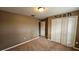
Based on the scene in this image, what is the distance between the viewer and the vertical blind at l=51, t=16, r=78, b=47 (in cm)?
297

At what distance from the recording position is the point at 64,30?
3.39 metres

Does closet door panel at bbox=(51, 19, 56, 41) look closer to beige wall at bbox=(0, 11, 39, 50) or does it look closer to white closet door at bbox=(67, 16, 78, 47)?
white closet door at bbox=(67, 16, 78, 47)

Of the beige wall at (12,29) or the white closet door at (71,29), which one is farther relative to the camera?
the white closet door at (71,29)

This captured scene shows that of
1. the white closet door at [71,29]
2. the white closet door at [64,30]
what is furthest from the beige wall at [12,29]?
the white closet door at [71,29]

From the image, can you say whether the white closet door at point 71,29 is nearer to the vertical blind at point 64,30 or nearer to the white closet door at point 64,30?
the vertical blind at point 64,30

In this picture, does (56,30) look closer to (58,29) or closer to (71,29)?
(58,29)

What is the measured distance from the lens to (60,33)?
371cm

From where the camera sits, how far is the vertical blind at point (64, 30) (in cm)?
297

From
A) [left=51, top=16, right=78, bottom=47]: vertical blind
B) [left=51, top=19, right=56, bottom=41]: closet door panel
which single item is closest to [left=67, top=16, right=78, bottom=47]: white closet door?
[left=51, top=16, right=78, bottom=47]: vertical blind

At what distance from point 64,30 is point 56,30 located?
701mm

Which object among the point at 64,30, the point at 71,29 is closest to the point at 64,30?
the point at 64,30

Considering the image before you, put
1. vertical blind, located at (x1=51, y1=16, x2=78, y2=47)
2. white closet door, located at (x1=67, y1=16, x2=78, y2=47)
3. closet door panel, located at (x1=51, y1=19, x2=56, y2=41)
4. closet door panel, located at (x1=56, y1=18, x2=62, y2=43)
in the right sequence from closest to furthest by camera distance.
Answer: white closet door, located at (x1=67, y1=16, x2=78, y2=47), vertical blind, located at (x1=51, y1=16, x2=78, y2=47), closet door panel, located at (x1=56, y1=18, x2=62, y2=43), closet door panel, located at (x1=51, y1=19, x2=56, y2=41)
